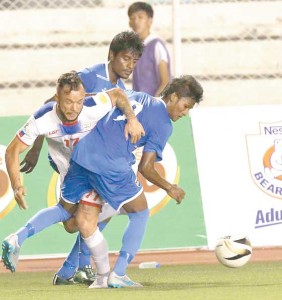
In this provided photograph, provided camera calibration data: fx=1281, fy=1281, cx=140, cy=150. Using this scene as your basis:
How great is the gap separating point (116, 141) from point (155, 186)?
3.02 m

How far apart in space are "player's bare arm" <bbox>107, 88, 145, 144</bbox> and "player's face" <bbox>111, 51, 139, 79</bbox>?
701 millimetres

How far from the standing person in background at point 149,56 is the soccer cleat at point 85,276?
3698 mm

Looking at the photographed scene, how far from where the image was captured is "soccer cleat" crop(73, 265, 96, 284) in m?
9.98

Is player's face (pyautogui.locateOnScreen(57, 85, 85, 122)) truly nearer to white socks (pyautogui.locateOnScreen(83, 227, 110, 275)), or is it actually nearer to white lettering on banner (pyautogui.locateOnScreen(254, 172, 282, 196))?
white socks (pyautogui.locateOnScreen(83, 227, 110, 275))

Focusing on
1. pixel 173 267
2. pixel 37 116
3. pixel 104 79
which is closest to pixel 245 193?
pixel 173 267

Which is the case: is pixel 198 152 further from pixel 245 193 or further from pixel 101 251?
pixel 101 251

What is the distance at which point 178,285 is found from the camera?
9578 mm

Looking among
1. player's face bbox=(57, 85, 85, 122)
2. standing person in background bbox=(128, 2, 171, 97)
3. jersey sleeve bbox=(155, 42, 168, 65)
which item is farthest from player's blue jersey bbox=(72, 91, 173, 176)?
jersey sleeve bbox=(155, 42, 168, 65)

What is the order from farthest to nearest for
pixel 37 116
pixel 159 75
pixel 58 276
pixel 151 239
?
pixel 159 75 → pixel 151 239 → pixel 58 276 → pixel 37 116

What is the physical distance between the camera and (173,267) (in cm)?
1130

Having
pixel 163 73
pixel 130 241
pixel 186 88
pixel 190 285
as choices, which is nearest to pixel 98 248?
pixel 130 241

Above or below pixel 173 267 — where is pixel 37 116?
above

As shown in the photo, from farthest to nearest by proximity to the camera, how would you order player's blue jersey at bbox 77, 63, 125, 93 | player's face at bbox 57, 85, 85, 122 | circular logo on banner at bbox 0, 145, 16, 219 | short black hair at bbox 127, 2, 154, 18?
1. short black hair at bbox 127, 2, 154, 18
2. circular logo on banner at bbox 0, 145, 16, 219
3. player's blue jersey at bbox 77, 63, 125, 93
4. player's face at bbox 57, 85, 85, 122

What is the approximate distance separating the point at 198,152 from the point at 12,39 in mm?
3424
